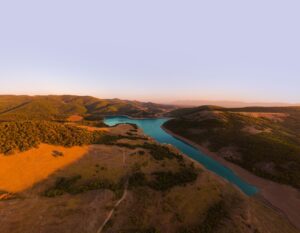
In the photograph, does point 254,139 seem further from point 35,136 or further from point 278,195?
point 35,136

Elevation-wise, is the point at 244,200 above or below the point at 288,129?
below

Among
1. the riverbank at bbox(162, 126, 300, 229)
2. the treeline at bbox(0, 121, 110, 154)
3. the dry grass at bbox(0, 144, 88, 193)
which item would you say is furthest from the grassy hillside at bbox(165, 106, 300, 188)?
the dry grass at bbox(0, 144, 88, 193)

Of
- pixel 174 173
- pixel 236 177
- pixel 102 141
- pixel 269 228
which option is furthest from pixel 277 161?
pixel 102 141

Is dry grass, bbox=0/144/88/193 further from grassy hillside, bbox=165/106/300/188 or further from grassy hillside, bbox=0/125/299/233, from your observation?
grassy hillside, bbox=165/106/300/188

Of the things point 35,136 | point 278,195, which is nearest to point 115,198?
point 35,136

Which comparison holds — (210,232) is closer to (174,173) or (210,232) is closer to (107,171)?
(174,173)

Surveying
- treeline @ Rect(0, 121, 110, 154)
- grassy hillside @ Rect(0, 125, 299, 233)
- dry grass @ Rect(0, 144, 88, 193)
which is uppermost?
treeline @ Rect(0, 121, 110, 154)
